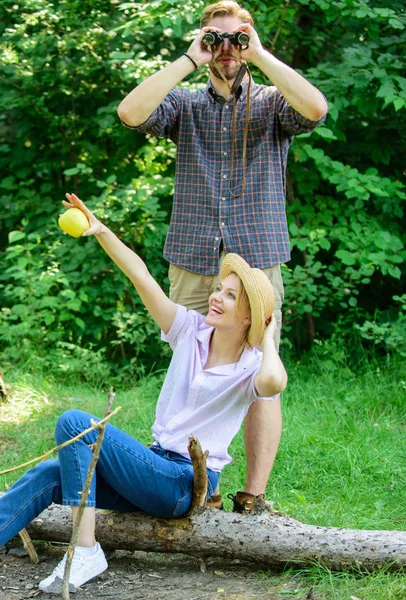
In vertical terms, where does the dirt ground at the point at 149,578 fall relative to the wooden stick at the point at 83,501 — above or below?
below

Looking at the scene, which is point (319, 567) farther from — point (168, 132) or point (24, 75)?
point (24, 75)

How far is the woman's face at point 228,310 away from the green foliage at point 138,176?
2.54 m

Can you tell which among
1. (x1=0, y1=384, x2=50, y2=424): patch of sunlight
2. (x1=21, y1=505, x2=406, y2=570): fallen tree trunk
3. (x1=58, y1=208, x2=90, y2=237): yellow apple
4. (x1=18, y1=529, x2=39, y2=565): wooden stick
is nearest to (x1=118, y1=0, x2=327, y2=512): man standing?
(x1=21, y1=505, x2=406, y2=570): fallen tree trunk

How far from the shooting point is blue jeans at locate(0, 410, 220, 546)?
252 centimetres

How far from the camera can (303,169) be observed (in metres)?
5.57

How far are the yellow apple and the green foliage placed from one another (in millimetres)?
2586

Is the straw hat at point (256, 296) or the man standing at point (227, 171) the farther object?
the man standing at point (227, 171)

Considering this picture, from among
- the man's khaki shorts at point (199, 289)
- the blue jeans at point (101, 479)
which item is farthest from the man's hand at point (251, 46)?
the blue jeans at point (101, 479)

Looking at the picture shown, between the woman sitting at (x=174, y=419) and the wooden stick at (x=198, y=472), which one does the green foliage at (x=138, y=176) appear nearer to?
the woman sitting at (x=174, y=419)

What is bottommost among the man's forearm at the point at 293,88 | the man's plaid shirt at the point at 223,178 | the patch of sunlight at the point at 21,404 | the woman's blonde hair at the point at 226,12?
the patch of sunlight at the point at 21,404

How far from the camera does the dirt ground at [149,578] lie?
2.52 metres

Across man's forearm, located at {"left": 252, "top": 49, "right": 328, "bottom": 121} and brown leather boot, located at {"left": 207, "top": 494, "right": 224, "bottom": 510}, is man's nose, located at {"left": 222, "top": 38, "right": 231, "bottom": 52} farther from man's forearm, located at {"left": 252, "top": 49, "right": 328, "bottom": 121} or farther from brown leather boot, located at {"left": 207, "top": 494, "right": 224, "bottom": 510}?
brown leather boot, located at {"left": 207, "top": 494, "right": 224, "bottom": 510}

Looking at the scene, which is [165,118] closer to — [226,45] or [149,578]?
[226,45]

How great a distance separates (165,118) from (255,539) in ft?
5.55
